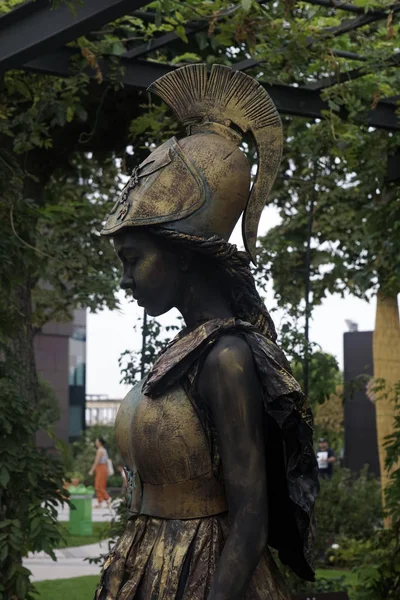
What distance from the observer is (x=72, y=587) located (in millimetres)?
10891

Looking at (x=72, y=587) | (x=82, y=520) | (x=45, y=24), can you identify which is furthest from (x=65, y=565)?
(x=45, y=24)

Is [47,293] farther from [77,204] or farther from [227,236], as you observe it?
[227,236]

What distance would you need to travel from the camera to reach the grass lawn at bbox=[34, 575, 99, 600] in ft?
33.6

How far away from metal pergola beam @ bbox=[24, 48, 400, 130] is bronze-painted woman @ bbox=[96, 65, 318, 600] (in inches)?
154

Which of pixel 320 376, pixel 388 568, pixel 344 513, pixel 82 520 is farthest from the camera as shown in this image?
pixel 82 520

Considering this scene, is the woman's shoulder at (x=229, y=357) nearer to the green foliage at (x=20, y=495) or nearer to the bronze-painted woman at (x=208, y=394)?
the bronze-painted woman at (x=208, y=394)

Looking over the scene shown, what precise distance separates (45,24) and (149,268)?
10.5 feet

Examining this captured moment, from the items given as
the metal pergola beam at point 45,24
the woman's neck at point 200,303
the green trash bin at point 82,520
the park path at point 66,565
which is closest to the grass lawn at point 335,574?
the park path at point 66,565

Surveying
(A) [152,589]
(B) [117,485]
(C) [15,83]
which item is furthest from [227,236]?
(B) [117,485]

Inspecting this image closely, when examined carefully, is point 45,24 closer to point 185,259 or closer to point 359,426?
point 185,259

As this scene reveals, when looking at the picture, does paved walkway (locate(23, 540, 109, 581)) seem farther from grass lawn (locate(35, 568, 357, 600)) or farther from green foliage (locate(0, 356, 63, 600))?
green foliage (locate(0, 356, 63, 600))

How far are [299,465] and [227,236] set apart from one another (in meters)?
0.60

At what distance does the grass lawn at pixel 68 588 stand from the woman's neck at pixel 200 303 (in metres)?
7.32

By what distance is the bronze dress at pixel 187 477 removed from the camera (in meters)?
2.83
